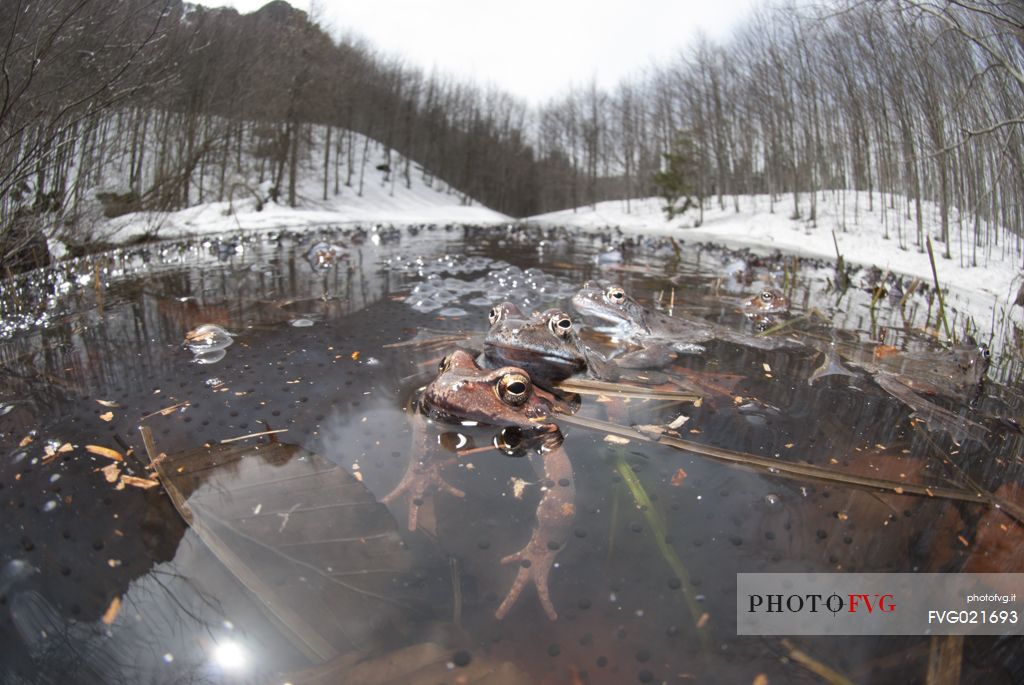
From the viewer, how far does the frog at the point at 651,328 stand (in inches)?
175

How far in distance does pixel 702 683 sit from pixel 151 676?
148 cm

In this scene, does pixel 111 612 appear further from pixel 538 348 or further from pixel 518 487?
pixel 538 348

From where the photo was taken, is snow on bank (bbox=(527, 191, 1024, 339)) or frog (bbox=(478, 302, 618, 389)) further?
snow on bank (bbox=(527, 191, 1024, 339))

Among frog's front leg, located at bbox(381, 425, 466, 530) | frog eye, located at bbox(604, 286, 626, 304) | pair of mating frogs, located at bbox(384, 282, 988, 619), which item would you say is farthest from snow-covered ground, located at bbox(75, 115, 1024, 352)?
frog's front leg, located at bbox(381, 425, 466, 530)

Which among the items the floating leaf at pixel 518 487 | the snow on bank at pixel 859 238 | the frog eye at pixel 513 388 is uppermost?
the snow on bank at pixel 859 238

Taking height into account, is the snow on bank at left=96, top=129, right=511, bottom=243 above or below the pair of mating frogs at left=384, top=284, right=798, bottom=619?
above

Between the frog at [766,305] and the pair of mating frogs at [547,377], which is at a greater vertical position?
the frog at [766,305]

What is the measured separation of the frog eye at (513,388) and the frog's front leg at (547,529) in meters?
0.25

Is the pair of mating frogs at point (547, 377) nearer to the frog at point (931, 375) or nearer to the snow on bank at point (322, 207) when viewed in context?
the frog at point (931, 375)

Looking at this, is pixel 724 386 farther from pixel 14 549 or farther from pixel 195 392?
pixel 14 549

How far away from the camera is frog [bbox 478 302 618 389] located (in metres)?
2.98

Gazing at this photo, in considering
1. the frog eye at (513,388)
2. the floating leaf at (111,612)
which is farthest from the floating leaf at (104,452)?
the frog eye at (513,388)

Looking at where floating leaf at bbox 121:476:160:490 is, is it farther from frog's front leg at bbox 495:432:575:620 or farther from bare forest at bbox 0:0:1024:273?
bare forest at bbox 0:0:1024:273

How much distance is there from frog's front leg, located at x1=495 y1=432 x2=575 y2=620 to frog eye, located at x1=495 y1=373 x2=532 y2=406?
0.84ft
